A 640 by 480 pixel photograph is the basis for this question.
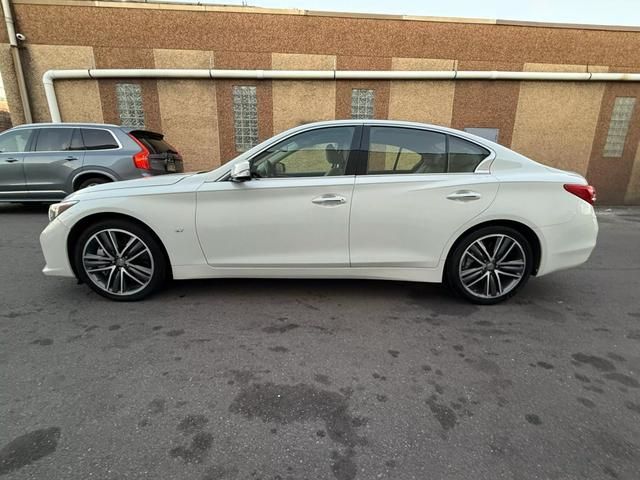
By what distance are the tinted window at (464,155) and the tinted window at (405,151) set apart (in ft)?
0.23

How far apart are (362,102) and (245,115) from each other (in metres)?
3.36

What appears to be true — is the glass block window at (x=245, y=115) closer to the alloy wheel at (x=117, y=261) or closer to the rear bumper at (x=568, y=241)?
the alloy wheel at (x=117, y=261)

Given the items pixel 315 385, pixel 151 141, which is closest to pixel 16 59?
pixel 151 141

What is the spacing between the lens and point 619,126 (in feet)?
34.6

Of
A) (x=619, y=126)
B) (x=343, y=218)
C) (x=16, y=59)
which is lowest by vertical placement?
(x=343, y=218)

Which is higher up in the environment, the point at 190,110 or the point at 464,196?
the point at 190,110

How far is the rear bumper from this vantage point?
3.19 metres

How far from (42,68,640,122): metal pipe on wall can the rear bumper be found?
7.72m

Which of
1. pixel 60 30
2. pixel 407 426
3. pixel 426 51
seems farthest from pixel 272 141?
pixel 60 30

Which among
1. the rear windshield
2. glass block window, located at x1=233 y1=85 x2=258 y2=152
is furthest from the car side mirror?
glass block window, located at x1=233 y1=85 x2=258 y2=152

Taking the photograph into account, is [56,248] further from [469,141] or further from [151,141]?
[151,141]

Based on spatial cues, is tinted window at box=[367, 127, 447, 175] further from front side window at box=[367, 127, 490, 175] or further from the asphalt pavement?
the asphalt pavement

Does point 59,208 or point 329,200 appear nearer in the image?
point 329,200

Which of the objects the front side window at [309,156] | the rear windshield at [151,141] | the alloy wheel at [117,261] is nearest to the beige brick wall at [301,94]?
the rear windshield at [151,141]
